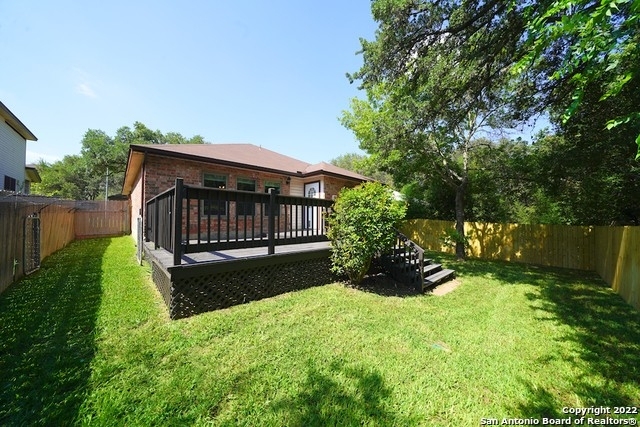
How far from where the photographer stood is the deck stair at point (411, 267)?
5508 mm

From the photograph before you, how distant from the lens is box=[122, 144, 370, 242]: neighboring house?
764 cm

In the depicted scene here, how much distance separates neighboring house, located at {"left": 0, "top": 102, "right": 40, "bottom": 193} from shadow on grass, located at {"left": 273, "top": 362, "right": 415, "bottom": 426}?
1559 cm

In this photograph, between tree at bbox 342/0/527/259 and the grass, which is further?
tree at bbox 342/0/527/259

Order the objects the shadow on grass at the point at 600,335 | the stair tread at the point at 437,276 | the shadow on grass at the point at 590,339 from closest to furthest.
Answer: the shadow on grass at the point at 590,339
the shadow on grass at the point at 600,335
the stair tread at the point at 437,276

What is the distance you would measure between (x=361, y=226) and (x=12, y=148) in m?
17.7

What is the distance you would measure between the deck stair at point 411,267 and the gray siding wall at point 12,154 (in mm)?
17003

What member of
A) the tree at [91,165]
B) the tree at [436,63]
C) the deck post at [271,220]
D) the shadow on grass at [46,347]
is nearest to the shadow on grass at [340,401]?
the shadow on grass at [46,347]

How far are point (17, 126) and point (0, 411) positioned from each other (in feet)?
55.3

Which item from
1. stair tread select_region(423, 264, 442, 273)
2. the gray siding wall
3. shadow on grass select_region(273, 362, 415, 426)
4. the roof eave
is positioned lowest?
shadow on grass select_region(273, 362, 415, 426)

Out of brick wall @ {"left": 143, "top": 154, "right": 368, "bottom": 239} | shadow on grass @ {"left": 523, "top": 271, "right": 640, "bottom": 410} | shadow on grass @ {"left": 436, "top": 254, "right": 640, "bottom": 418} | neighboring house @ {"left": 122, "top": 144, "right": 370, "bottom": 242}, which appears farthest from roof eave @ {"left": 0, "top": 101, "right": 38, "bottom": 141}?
shadow on grass @ {"left": 523, "top": 271, "right": 640, "bottom": 410}

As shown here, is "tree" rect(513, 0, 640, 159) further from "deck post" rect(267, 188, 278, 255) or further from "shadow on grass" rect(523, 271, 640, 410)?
"deck post" rect(267, 188, 278, 255)

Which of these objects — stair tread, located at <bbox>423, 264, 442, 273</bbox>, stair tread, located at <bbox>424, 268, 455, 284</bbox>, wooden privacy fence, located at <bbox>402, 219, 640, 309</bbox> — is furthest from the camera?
stair tread, located at <bbox>423, 264, 442, 273</bbox>

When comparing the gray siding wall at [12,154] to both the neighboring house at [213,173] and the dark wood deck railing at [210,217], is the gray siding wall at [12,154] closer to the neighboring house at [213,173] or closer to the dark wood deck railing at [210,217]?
the neighboring house at [213,173]

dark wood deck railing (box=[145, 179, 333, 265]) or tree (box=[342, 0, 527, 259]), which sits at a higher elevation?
tree (box=[342, 0, 527, 259])
